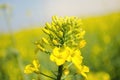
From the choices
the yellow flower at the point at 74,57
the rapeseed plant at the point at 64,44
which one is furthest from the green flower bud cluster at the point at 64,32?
the yellow flower at the point at 74,57

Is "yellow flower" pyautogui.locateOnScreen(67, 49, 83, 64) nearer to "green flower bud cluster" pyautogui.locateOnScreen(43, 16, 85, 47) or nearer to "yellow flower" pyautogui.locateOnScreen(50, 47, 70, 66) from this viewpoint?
"yellow flower" pyautogui.locateOnScreen(50, 47, 70, 66)

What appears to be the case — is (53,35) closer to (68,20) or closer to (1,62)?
(68,20)

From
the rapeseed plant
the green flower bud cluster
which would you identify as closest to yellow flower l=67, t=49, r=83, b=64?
the rapeseed plant

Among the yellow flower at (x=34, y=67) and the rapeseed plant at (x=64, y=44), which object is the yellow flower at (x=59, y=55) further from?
the yellow flower at (x=34, y=67)

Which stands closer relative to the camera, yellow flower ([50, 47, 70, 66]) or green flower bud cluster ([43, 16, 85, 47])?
yellow flower ([50, 47, 70, 66])

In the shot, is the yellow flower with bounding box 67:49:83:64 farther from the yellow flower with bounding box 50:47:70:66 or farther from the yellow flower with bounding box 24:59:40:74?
the yellow flower with bounding box 24:59:40:74

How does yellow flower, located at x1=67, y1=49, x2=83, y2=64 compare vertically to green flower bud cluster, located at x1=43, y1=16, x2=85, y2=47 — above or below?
below

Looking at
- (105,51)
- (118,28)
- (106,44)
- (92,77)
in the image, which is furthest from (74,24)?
(118,28)
